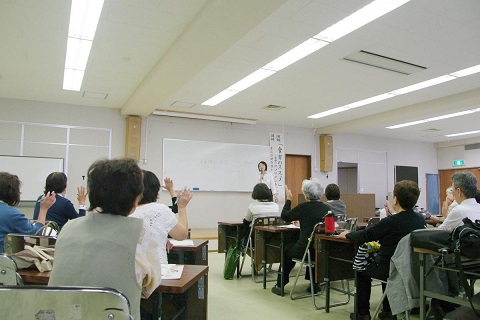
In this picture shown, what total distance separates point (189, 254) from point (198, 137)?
6.20m

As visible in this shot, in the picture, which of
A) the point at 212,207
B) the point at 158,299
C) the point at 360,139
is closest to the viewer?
the point at 158,299

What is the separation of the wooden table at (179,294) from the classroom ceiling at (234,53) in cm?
251

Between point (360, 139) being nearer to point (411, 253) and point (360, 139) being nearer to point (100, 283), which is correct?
point (411, 253)

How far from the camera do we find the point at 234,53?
192 inches

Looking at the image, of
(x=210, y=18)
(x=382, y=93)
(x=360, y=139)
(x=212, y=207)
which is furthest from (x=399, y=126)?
(x=210, y=18)

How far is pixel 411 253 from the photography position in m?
2.59

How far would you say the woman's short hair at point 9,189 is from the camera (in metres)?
2.54

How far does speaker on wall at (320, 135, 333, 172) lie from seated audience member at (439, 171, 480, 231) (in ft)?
23.7

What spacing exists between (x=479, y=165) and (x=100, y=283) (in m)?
13.0

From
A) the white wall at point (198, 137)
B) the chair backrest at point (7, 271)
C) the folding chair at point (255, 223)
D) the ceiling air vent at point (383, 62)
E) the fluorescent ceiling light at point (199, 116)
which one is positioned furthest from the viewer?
the fluorescent ceiling light at point (199, 116)

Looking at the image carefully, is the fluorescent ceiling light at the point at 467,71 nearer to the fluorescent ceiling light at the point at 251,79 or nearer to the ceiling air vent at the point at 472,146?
the fluorescent ceiling light at the point at 251,79

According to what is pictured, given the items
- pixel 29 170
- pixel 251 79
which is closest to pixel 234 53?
pixel 251 79

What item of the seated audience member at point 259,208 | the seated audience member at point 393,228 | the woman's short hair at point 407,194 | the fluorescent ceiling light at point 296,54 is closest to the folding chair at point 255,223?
the seated audience member at point 259,208

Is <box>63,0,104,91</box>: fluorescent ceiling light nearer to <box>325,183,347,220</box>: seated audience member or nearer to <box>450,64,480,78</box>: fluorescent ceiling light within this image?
<box>325,183,347,220</box>: seated audience member
